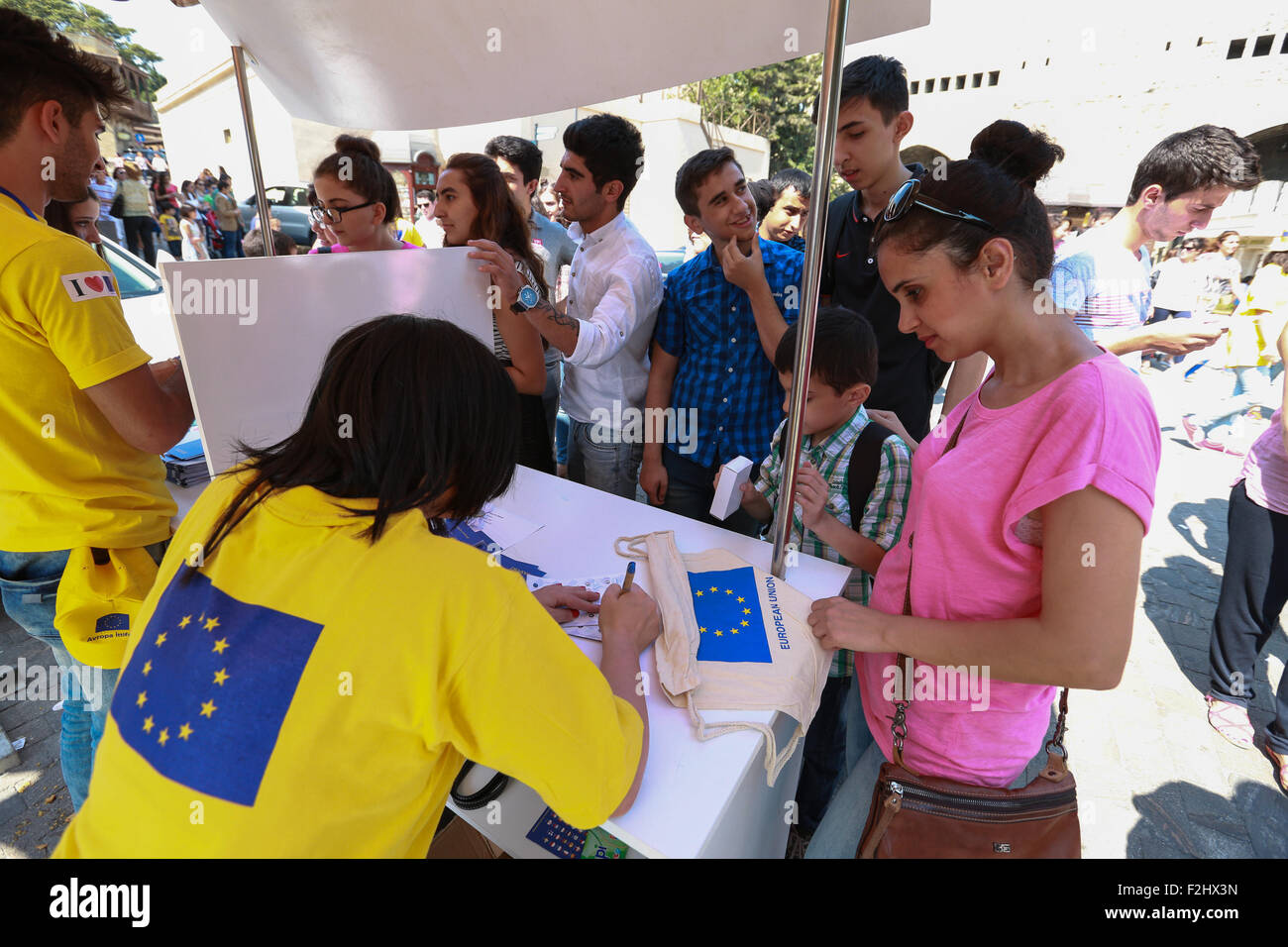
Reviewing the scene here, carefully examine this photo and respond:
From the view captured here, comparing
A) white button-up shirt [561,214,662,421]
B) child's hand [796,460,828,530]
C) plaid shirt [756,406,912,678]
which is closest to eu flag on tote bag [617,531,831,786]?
child's hand [796,460,828,530]

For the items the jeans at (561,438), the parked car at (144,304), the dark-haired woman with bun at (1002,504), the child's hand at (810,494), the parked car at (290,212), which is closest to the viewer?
the dark-haired woman with bun at (1002,504)

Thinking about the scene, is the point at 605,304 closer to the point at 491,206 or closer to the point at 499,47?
the point at 491,206

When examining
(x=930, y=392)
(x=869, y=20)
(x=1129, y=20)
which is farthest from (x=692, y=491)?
(x=1129, y=20)

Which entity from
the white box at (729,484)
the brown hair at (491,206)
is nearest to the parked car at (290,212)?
the brown hair at (491,206)

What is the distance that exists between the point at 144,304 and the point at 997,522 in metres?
4.22

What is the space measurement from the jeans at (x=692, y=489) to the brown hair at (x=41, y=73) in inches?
72.4

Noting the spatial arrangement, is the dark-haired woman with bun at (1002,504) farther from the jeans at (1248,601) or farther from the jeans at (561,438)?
the jeans at (561,438)

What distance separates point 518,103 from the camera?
6.08 feet

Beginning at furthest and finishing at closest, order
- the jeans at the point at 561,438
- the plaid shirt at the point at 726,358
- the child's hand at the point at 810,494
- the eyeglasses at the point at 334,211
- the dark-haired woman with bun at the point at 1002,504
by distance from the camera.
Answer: the jeans at the point at 561,438 → the eyeglasses at the point at 334,211 → the plaid shirt at the point at 726,358 → the child's hand at the point at 810,494 → the dark-haired woman with bun at the point at 1002,504

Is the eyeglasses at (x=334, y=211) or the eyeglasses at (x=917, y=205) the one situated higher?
the eyeglasses at (x=334, y=211)

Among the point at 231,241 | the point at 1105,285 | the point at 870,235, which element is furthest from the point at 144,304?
the point at 231,241

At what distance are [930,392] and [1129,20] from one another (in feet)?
86.5

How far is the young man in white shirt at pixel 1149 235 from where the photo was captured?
7.54 ft

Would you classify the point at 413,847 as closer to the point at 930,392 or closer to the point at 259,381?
the point at 259,381
